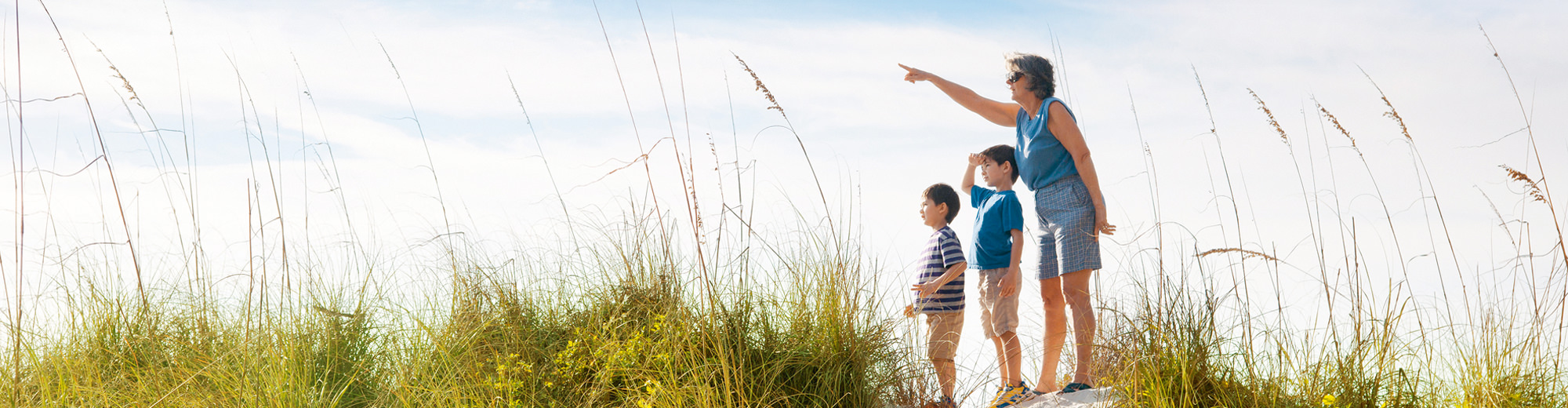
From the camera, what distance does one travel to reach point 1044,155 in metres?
3.61

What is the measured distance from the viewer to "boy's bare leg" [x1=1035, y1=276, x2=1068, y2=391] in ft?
11.8

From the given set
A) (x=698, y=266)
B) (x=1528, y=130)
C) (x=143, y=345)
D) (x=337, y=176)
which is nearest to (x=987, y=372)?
(x=698, y=266)

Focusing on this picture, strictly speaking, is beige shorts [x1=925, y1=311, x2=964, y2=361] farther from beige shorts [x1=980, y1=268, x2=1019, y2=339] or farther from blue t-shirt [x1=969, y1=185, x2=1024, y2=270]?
blue t-shirt [x1=969, y1=185, x2=1024, y2=270]

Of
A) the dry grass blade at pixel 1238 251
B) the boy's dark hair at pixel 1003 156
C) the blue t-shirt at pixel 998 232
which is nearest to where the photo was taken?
the dry grass blade at pixel 1238 251

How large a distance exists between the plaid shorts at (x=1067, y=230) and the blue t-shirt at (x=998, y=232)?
0.16 meters

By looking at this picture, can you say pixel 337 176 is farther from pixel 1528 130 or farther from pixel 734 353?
pixel 1528 130

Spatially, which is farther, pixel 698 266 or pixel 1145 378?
pixel 698 266

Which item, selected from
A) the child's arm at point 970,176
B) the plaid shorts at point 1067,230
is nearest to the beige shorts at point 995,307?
the plaid shorts at point 1067,230

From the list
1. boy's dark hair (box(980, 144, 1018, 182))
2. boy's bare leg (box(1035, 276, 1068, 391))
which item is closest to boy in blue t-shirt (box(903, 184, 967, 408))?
boy's dark hair (box(980, 144, 1018, 182))

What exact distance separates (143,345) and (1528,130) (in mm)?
6018

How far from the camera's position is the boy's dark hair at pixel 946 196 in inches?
161

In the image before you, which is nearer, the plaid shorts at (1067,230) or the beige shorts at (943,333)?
the plaid shorts at (1067,230)

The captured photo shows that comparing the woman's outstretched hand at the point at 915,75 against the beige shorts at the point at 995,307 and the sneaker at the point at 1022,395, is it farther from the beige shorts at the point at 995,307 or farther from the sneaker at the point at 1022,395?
the sneaker at the point at 1022,395

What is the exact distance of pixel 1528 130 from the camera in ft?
11.4
